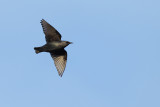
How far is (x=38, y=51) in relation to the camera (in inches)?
1437

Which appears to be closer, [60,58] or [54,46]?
[54,46]

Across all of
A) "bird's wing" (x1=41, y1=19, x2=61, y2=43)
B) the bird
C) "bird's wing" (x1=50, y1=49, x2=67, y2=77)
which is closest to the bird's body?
the bird

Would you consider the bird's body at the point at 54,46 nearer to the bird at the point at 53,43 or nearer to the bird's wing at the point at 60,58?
the bird at the point at 53,43

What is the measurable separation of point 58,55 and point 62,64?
2.70 ft

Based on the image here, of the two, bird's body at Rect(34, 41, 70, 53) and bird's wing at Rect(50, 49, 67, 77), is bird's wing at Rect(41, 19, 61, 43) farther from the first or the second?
bird's wing at Rect(50, 49, 67, 77)

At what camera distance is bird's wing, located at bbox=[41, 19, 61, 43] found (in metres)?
36.8

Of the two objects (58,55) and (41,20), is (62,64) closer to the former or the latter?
(58,55)

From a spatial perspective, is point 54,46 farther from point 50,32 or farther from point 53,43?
point 50,32

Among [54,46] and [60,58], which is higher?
[54,46]

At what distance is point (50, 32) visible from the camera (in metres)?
37.0

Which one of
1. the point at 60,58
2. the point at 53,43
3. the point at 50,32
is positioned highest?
the point at 50,32

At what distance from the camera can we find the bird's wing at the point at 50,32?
121 ft

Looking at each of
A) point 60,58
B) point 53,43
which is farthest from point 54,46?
point 60,58

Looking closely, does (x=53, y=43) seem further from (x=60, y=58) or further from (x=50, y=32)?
(x=60, y=58)
